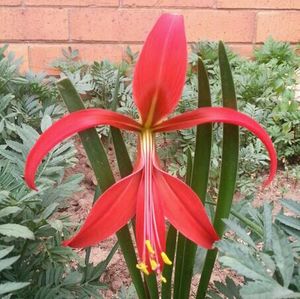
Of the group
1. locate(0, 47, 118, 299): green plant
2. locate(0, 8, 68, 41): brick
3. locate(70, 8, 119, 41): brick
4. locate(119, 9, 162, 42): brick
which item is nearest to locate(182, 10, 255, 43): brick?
locate(119, 9, 162, 42): brick

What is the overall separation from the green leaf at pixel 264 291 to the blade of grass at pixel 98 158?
1.01ft

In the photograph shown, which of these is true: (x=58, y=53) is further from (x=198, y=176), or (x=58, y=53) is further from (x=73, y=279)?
(x=198, y=176)

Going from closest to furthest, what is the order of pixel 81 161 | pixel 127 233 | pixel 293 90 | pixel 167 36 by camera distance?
pixel 167 36 → pixel 127 233 → pixel 81 161 → pixel 293 90

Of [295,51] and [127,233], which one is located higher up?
[295,51]

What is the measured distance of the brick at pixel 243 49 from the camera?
228cm

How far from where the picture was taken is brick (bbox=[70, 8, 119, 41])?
7.14 ft

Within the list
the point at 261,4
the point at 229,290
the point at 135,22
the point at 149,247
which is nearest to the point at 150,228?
the point at 149,247

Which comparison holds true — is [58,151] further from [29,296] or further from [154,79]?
[154,79]

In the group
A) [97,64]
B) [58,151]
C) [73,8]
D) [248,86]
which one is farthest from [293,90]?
[58,151]

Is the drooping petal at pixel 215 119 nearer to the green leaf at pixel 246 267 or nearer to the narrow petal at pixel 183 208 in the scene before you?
the narrow petal at pixel 183 208

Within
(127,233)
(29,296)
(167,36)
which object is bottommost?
(29,296)

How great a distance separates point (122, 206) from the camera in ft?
2.54

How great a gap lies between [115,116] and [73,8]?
4.99 feet

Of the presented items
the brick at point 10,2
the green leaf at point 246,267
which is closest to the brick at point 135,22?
the brick at point 10,2
